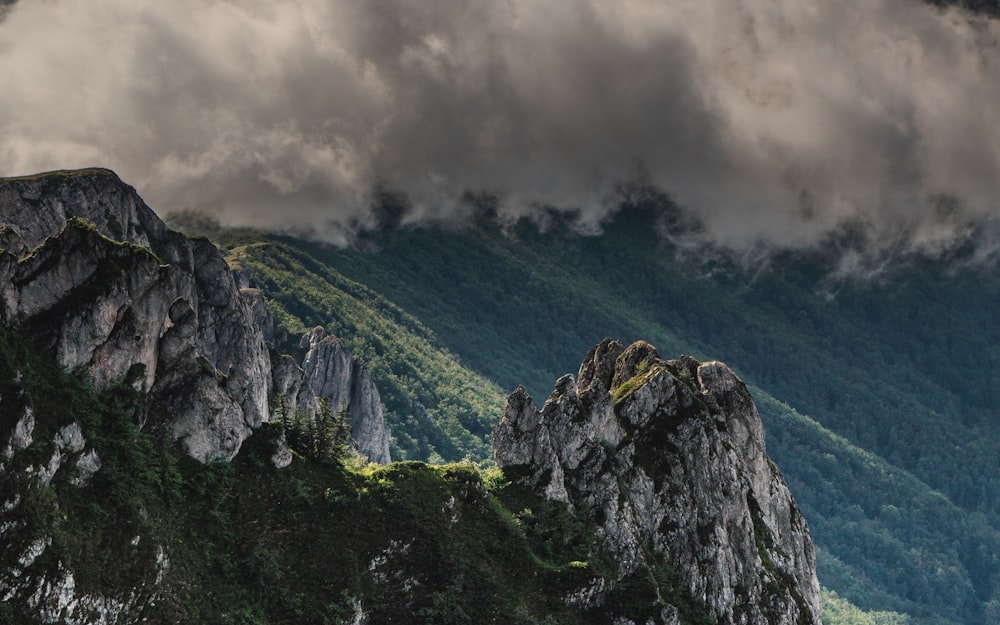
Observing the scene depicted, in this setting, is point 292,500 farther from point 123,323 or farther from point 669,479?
point 669,479

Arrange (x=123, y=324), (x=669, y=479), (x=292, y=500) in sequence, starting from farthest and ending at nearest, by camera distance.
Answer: (x=669, y=479) → (x=292, y=500) → (x=123, y=324)

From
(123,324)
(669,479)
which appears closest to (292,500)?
(123,324)

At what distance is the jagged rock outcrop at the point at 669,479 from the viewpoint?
546 ft

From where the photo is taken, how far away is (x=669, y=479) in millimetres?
173750

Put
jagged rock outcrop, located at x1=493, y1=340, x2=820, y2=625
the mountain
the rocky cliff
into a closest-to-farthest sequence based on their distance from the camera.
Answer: the mountain < the rocky cliff < jagged rock outcrop, located at x1=493, y1=340, x2=820, y2=625

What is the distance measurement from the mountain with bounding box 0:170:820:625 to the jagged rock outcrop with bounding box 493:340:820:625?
30 cm

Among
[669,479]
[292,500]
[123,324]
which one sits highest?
[669,479]

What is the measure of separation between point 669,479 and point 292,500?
175 feet

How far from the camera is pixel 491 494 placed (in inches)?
6407

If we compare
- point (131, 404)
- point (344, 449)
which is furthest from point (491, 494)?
point (131, 404)

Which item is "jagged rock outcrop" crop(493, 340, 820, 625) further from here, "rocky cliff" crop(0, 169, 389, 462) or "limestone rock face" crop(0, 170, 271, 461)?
"limestone rock face" crop(0, 170, 271, 461)

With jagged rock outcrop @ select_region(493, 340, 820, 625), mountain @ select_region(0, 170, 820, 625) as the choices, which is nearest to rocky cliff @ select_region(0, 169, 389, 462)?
mountain @ select_region(0, 170, 820, 625)

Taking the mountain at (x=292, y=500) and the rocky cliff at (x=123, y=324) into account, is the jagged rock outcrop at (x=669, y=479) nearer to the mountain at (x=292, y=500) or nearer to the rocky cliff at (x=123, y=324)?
the mountain at (x=292, y=500)

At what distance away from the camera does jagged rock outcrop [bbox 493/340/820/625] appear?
6555 inches
